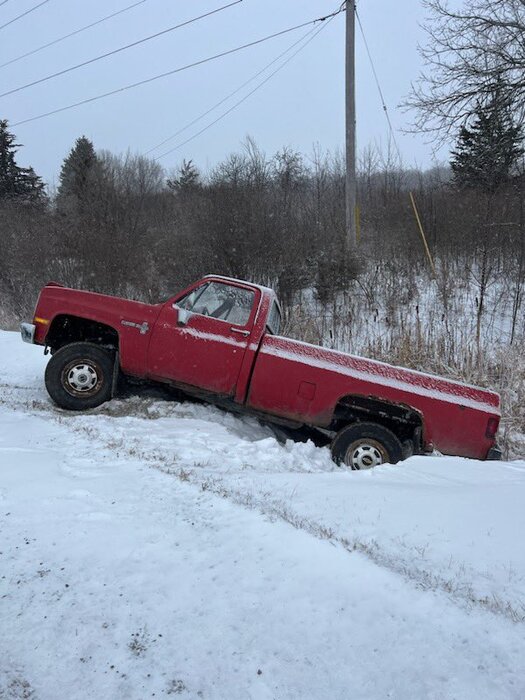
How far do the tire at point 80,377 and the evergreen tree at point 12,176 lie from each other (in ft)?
99.0

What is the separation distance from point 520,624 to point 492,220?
12.1 metres

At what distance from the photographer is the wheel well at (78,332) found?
6192 millimetres

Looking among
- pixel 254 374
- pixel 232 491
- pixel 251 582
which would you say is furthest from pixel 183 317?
pixel 251 582

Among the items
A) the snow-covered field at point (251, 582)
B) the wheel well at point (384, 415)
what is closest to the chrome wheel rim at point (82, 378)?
the snow-covered field at point (251, 582)

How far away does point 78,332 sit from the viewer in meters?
6.38

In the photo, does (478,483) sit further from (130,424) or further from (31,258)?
(31,258)

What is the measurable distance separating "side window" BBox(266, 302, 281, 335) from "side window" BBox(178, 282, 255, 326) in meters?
0.34

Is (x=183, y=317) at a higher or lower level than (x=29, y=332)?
higher

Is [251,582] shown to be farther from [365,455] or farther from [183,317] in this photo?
[183,317]

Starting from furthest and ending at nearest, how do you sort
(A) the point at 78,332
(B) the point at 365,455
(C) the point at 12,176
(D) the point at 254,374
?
(C) the point at 12,176 < (A) the point at 78,332 < (D) the point at 254,374 < (B) the point at 365,455

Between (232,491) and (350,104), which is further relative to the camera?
(350,104)

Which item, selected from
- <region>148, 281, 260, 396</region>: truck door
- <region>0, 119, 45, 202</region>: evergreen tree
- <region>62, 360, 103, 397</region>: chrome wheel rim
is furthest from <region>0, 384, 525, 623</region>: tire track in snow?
<region>0, 119, 45, 202</region>: evergreen tree

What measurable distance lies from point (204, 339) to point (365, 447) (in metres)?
2.16

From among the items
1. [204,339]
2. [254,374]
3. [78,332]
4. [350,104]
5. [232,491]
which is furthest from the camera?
[350,104]
